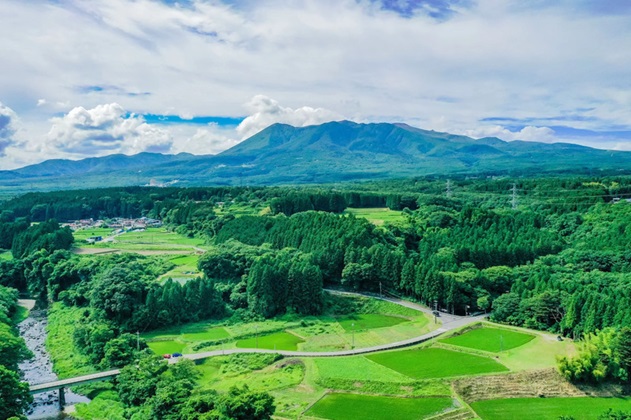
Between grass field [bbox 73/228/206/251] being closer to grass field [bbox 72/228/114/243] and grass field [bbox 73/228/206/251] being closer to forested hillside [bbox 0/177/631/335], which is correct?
grass field [bbox 72/228/114/243]

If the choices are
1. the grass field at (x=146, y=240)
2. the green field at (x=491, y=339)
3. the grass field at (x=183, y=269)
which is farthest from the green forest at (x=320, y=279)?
the grass field at (x=146, y=240)

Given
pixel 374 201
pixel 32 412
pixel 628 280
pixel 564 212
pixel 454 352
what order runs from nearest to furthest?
pixel 32 412 < pixel 454 352 < pixel 628 280 < pixel 564 212 < pixel 374 201

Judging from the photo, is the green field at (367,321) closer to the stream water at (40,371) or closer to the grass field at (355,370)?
the grass field at (355,370)

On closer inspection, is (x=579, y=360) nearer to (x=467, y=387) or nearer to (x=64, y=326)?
(x=467, y=387)

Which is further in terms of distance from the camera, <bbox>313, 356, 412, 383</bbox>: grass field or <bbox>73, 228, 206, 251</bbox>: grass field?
<bbox>73, 228, 206, 251</bbox>: grass field

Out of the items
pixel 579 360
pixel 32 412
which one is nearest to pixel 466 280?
pixel 579 360

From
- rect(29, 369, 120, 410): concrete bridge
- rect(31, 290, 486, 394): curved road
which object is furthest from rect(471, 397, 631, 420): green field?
rect(29, 369, 120, 410): concrete bridge

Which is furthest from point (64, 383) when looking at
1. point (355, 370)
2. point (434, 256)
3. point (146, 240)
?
point (146, 240)
